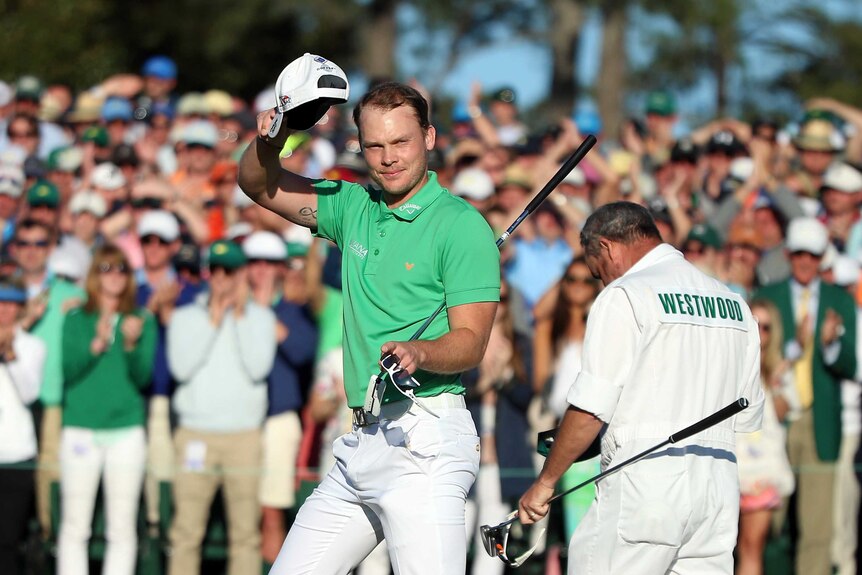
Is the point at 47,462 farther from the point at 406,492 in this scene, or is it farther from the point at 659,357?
the point at 659,357

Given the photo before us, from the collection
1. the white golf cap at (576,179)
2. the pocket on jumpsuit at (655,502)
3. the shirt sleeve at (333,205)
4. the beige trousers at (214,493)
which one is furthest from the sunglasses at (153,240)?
the pocket on jumpsuit at (655,502)

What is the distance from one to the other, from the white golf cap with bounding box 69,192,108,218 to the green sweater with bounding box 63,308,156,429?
2126mm

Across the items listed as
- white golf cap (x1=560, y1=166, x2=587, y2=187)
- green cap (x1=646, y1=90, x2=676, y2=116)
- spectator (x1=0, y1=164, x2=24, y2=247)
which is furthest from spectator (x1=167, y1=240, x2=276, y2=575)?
green cap (x1=646, y1=90, x2=676, y2=116)

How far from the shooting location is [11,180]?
1182cm

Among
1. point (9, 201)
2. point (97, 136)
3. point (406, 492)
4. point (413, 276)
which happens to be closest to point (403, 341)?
point (413, 276)

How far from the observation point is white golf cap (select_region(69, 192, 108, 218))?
36.8 ft

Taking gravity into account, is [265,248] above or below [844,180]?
below

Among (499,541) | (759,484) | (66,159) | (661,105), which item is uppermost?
(661,105)

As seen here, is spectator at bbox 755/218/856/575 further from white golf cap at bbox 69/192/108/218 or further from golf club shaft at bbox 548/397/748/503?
white golf cap at bbox 69/192/108/218

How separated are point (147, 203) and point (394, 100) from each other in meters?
6.06

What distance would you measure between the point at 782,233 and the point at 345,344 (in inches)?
235

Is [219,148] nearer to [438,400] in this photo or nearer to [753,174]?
[753,174]

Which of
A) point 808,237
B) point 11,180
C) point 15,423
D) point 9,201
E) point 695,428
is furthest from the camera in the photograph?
point 11,180

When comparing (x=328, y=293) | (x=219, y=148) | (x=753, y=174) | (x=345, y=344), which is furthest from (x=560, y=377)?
(x=219, y=148)
